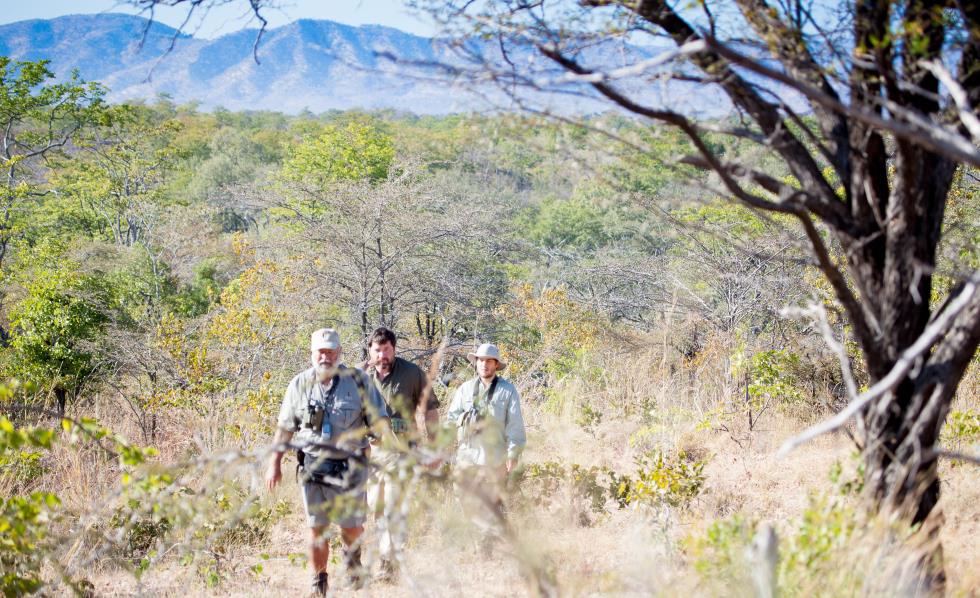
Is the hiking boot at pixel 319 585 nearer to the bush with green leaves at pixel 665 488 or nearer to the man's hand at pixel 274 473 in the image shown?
the man's hand at pixel 274 473

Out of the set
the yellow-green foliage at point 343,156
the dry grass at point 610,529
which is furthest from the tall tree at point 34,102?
the dry grass at point 610,529

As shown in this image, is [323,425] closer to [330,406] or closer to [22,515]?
[330,406]

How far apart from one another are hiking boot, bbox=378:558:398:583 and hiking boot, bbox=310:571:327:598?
301 mm

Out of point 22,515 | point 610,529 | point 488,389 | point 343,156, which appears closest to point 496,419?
point 488,389

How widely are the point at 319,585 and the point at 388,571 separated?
1.26 feet

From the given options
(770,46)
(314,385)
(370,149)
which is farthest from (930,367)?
(370,149)

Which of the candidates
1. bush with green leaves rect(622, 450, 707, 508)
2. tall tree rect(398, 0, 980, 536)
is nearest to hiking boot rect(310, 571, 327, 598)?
bush with green leaves rect(622, 450, 707, 508)

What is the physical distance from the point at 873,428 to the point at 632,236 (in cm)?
2702

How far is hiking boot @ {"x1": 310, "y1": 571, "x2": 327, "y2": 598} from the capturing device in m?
3.95

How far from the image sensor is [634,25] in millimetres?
3086

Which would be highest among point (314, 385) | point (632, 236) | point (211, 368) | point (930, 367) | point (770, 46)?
point (770, 46)

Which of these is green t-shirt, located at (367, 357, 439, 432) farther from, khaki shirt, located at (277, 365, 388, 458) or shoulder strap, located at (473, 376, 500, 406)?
khaki shirt, located at (277, 365, 388, 458)

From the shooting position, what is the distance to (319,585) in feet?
13.0

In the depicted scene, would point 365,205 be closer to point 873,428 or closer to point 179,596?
point 179,596
